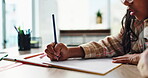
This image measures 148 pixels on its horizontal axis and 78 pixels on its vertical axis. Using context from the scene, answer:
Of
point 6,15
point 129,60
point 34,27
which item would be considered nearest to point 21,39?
point 129,60

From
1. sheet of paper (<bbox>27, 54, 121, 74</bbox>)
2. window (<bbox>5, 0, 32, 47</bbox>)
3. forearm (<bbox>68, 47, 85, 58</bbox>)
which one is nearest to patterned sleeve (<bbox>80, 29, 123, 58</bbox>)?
forearm (<bbox>68, 47, 85, 58</bbox>)

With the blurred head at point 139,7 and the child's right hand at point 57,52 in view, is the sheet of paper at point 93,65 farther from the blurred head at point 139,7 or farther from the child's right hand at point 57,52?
the blurred head at point 139,7

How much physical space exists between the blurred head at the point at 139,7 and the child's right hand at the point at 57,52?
339mm

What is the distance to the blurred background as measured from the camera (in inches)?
106

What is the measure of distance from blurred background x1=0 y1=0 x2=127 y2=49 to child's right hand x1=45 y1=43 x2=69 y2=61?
186cm

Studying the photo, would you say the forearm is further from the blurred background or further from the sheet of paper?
the blurred background

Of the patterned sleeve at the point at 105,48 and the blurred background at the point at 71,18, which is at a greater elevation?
the blurred background at the point at 71,18

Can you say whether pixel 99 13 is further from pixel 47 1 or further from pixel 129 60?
pixel 129 60

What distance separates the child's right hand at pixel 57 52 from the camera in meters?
0.78

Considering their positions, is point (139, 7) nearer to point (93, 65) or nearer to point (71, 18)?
point (93, 65)

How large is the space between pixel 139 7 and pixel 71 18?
2.30 metres

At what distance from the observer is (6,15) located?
7.47 ft

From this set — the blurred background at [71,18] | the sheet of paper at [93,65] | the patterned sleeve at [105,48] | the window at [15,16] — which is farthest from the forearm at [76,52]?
the blurred background at [71,18]

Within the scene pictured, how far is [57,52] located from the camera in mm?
793
